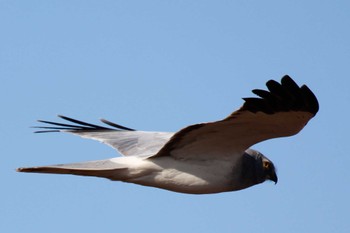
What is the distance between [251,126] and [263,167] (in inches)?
52.4

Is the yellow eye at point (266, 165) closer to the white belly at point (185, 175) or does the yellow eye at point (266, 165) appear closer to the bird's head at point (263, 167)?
the bird's head at point (263, 167)

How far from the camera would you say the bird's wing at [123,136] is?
44.7 feet

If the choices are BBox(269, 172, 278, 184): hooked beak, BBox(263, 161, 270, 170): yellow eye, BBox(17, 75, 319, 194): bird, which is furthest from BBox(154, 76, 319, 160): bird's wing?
BBox(269, 172, 278, 184): hooked beak

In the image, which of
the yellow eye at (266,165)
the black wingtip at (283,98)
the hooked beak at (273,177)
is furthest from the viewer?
the hooked beak at (273,177)

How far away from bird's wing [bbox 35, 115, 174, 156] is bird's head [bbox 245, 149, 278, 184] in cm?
116

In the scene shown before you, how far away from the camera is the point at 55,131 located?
15.4m

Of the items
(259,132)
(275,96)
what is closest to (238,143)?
(259,132)

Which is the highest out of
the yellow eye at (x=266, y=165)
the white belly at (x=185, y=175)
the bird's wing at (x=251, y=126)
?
the bird's wing at (x=251, y=126)

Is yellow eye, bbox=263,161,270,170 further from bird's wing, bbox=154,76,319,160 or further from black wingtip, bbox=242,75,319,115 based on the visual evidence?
black wingtip, bbox=242,75,319,115

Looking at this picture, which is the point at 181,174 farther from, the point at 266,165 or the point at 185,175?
the point at 266,165

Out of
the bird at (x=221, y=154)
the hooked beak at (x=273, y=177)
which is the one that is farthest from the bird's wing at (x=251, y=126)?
the hooked beak at (x=273, y=177)

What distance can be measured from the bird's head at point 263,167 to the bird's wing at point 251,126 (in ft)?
1.28

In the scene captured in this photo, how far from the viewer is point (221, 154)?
12.5 metres

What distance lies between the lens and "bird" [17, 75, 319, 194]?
11.3 m
